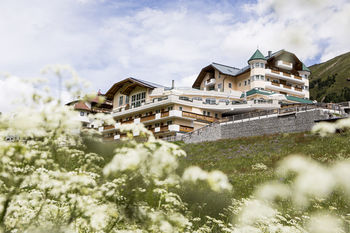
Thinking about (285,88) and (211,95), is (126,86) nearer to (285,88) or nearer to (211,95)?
(211,95)

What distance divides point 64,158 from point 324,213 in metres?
8.65

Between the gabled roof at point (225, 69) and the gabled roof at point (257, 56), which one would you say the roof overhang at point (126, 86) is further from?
the gabled roof at point (257, 56)

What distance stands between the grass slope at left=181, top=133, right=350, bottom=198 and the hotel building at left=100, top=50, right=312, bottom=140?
13863 mm

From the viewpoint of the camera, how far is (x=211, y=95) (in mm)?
51062

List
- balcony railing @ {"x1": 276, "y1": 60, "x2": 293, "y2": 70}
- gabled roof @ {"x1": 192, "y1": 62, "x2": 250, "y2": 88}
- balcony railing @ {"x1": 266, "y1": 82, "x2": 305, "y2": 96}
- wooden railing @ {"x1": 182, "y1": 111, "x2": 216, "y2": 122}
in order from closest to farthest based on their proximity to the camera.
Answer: wooden railing @ {"x1": 182, "y1": 111, "x2": 216, "y2": 122} → balcony railing @ {"x1": 266, "y1": 82, "x2": 305, "y2": 96} → balcony railing @ {"x1": 276, "y1": 60, "x2": 293, "y2": 70} → gabled roof @ {"x1": 192, "y1": 62, "x2": 250, "y2": 88}

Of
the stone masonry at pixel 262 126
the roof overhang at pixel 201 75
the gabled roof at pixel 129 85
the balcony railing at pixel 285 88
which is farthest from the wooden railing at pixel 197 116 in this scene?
the roof overhang at pixel 201 75

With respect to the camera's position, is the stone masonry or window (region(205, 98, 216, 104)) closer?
the stone masonry

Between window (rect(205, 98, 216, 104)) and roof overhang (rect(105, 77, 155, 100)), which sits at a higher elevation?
roof overhang (rect(105, 77, 155, 100))

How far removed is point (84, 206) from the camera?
134 inches

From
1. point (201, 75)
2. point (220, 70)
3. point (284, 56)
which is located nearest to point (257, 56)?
point (284, 56)

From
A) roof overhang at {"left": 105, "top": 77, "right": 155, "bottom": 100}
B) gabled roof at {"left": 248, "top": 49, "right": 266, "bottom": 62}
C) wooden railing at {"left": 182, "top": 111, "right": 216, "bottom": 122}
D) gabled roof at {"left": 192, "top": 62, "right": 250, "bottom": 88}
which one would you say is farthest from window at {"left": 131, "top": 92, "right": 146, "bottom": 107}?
gabled roof at {"left": 248, "top": 49, "right": 266, "bottom": 62}

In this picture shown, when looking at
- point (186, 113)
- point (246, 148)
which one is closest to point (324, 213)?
point (246, 148)

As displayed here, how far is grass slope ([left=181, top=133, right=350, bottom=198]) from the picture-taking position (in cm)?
1853

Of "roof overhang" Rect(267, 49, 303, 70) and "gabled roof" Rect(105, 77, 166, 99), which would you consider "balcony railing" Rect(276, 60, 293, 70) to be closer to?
"roof overhang" Rect(267, 49, 303, 70)
